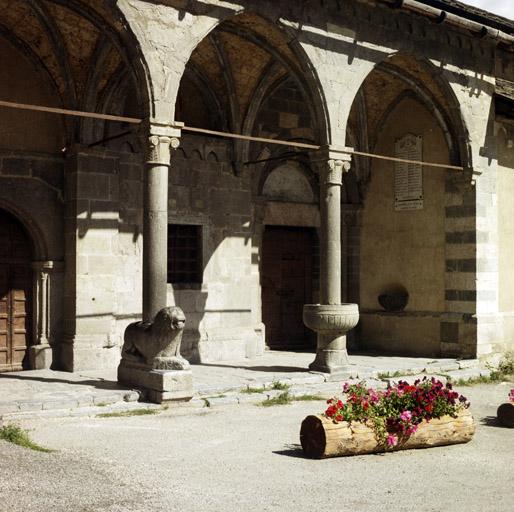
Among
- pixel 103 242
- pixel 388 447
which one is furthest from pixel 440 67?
pixel 388 447

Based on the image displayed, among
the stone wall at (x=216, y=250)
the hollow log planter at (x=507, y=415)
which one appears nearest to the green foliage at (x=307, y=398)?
the hollow log planter at (x=507, y=415)

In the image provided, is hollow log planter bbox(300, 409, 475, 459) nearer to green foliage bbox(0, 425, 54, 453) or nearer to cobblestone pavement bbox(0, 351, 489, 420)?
green foliage bbox(0, 425, 54, 453)

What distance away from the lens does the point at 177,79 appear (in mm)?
9172

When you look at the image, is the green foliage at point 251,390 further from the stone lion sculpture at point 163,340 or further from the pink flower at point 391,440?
the pink flower at point 391,440

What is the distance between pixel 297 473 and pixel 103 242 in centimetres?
586

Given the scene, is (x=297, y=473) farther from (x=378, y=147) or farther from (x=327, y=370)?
(x=378, y=147)

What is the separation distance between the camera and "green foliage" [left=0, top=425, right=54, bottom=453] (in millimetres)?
6453

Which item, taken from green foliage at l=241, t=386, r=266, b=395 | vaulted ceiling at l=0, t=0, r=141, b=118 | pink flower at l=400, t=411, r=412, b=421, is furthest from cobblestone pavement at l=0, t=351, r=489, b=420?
vaulted ceiling at l=0, t=0, r=141, b=118

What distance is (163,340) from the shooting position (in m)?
8.75

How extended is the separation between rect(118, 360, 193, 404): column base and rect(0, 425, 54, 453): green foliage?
1.97 meters

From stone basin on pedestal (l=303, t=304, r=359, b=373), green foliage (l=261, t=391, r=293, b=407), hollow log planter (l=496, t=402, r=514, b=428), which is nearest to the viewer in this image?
hollow log planter (l=496, t=402, r=514, b=428)

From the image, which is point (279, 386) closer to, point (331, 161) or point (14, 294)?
point (331, 161)

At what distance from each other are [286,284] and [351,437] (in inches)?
297

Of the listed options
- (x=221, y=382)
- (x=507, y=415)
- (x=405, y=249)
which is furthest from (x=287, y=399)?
(x=405, y=249)
